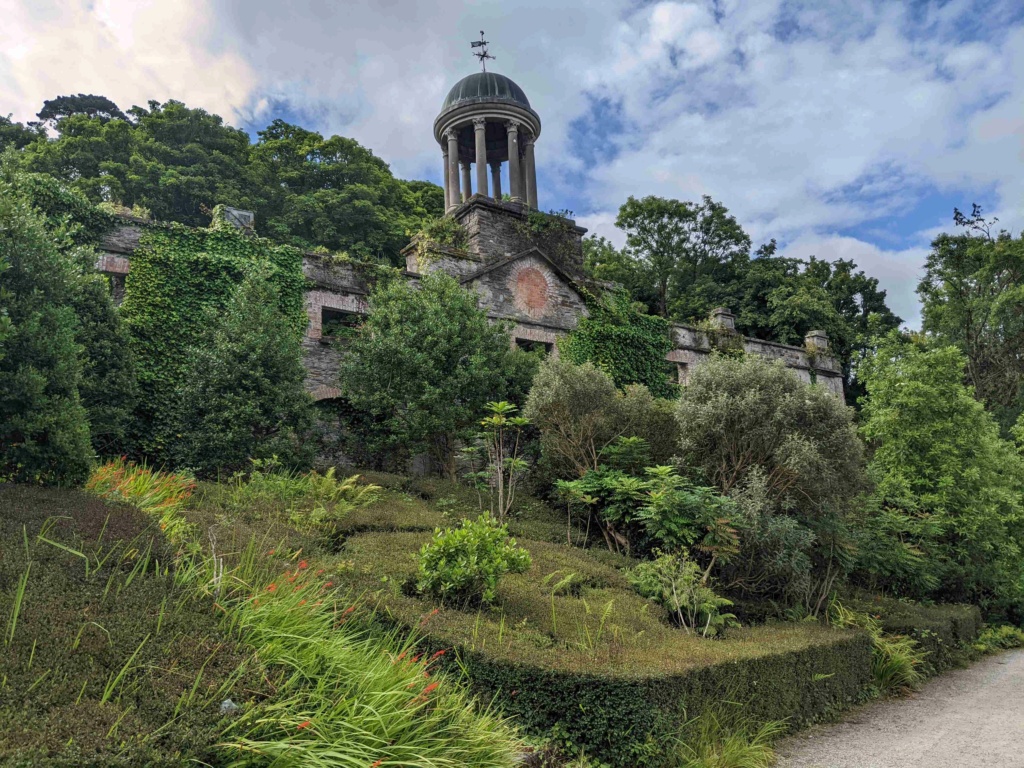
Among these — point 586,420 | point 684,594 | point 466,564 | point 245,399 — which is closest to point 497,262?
point 586,420

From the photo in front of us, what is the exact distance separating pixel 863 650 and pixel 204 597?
763cm

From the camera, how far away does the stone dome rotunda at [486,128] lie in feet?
78.6

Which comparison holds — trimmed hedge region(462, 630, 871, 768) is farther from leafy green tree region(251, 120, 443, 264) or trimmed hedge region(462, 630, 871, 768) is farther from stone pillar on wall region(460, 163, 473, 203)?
stone pillar on wall region(460, 163, 473, 203)

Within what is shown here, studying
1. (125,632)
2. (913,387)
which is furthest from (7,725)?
(913,387)

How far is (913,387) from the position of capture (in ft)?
50.9

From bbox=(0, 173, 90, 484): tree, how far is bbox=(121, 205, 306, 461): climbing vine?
521 centimetres

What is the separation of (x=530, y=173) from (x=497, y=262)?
656 cm

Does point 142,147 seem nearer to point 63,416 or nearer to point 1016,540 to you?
point 63,416

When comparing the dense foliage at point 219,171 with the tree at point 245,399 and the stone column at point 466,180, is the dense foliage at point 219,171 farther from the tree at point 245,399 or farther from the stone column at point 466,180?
the tree at point 245,399

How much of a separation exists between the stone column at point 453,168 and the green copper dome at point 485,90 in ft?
3.40

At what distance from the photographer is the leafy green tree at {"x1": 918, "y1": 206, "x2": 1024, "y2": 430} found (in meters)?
29.2

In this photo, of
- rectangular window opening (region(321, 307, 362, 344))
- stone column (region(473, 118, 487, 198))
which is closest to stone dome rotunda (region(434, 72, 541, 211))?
stone column (region(473, 118, 487, 198))

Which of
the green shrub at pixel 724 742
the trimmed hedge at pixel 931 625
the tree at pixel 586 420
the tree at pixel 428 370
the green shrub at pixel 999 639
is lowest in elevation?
the green shrub at pixel 999 639

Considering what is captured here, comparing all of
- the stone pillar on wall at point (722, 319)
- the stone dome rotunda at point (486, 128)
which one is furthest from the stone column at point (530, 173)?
the stone pillar on wall at point (722, 319)
